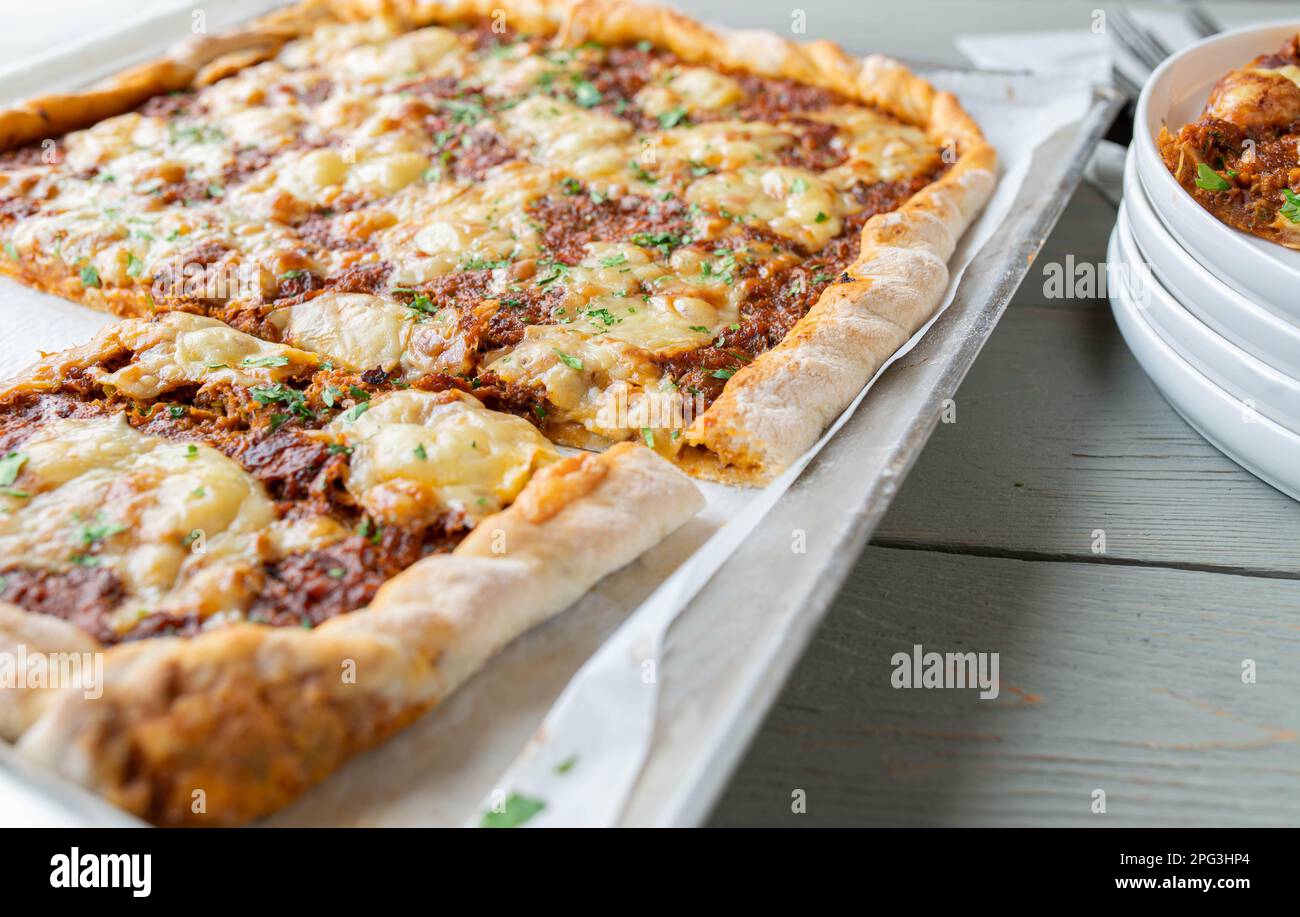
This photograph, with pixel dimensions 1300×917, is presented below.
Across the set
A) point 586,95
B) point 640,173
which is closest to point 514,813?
point 640,173

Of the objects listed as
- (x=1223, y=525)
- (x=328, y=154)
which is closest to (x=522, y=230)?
(x=328, y=154)

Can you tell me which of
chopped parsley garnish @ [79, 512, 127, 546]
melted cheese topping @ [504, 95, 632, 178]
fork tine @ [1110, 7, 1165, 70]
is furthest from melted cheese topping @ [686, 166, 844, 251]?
chopped parsley garnish @ [79, 512, 127, 546]

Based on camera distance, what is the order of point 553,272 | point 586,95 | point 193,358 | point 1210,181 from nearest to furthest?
point 193,358
point 1210,181
point 553,272
point 586,95

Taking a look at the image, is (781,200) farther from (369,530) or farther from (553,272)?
(369,530)

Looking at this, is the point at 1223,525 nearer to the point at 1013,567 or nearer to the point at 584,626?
the point at 1013,567

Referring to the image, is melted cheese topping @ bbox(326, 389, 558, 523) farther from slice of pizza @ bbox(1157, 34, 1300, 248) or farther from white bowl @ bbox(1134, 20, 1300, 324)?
slice of pizza @ bbox(1157, 34, 1300, 248)
